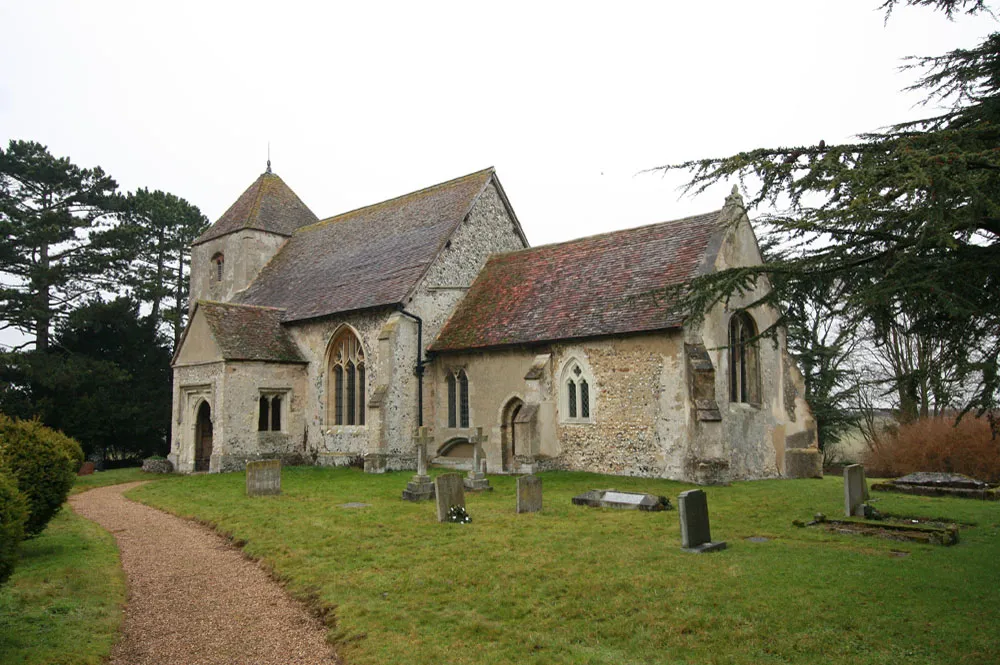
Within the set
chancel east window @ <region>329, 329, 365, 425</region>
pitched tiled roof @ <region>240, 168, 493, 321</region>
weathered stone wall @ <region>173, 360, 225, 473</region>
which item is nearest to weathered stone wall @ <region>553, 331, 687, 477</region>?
pitched tiled roof @ <region>240, 168, 493, 321</region>

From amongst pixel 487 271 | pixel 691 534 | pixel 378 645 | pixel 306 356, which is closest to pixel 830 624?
pixel 691 534

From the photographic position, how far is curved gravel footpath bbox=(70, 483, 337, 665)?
6.93m

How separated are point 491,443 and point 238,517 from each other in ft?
29.7

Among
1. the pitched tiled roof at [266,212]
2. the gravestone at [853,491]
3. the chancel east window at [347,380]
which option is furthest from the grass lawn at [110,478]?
the gravestone at [853,491]

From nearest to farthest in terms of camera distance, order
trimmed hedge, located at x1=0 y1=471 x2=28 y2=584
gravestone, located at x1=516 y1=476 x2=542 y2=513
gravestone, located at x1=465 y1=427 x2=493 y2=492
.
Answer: trimmed hedge, located at x1=0 y1=471 x2=28 y2=584 < gravestone, located at x1=516 y1=476 x2=542 y2=513 < gravestone, located at x1=465 y1=427 x2=493 y2=492

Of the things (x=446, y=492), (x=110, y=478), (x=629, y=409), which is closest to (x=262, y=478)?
(x=446, y=492)

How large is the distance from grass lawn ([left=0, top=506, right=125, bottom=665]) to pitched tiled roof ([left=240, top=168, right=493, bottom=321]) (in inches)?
493

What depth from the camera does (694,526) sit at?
9.84 meters

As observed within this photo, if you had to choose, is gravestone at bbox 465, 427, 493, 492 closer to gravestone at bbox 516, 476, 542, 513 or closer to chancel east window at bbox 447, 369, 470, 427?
gravestone at bbox 516, 476, 542, 513

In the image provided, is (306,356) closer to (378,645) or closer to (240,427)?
(240,427)

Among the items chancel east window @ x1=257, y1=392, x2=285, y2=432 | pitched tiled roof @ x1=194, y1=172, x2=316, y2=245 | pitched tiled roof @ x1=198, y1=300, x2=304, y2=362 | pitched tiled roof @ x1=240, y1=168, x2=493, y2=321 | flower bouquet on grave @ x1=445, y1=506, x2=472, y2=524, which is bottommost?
flower bouquet on grave @ x1=445, y1=506, x2=472, y2=524

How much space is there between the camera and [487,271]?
2486cm

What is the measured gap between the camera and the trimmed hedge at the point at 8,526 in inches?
249

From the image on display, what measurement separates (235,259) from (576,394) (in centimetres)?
1990
